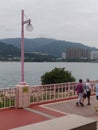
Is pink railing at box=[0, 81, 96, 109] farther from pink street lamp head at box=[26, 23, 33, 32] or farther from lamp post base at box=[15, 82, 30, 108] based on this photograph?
pink street lamp head at box=[26, 23, 33, 32]

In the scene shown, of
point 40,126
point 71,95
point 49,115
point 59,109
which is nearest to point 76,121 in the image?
point 40,126

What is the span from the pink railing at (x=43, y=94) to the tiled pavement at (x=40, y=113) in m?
0.61

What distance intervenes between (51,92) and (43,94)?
24.2 inches

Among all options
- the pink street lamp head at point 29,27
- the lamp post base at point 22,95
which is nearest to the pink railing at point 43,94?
the lamp post base at point 22,95

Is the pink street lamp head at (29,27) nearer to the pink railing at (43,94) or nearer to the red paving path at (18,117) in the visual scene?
the pink railing at (43,94)

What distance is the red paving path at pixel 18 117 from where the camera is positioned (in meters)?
10.2

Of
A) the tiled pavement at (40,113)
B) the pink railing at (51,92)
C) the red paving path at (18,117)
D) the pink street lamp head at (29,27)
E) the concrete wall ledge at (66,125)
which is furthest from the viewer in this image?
the pink railing at (51,92)

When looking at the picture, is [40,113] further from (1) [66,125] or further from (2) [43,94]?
(1) [66,125]

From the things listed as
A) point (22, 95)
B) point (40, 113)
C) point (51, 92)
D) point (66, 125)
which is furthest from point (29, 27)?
point (66, 125)

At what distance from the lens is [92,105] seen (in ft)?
45.5

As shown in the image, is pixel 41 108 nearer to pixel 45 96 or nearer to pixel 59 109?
pixel 59 109

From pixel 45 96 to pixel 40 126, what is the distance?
9.05 metres

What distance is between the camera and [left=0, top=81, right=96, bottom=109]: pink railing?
42.3 feet

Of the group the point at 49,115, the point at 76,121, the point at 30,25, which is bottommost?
the point at 49,115
